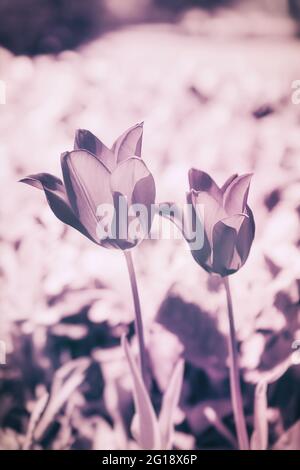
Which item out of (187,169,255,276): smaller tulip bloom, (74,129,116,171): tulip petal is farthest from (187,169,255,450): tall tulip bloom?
(74,129,116,171): tulip petal

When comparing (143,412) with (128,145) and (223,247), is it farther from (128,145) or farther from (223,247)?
(128,145)

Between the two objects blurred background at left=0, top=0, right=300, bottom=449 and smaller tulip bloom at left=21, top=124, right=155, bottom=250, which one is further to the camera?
blurred background at left=0, top=0, right=300, bottom=449

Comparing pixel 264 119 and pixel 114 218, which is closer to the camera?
pixel 114 218

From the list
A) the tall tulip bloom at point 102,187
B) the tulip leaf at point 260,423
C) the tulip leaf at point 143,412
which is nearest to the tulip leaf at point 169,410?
the tulip leaf at point 143,412

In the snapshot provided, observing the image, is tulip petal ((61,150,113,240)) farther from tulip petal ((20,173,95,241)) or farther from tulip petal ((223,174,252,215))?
tulip petal ((223,174,252,215))

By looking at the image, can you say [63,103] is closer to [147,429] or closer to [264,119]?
[264,119]

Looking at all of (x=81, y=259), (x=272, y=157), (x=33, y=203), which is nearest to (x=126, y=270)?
(x=81, y=259)
